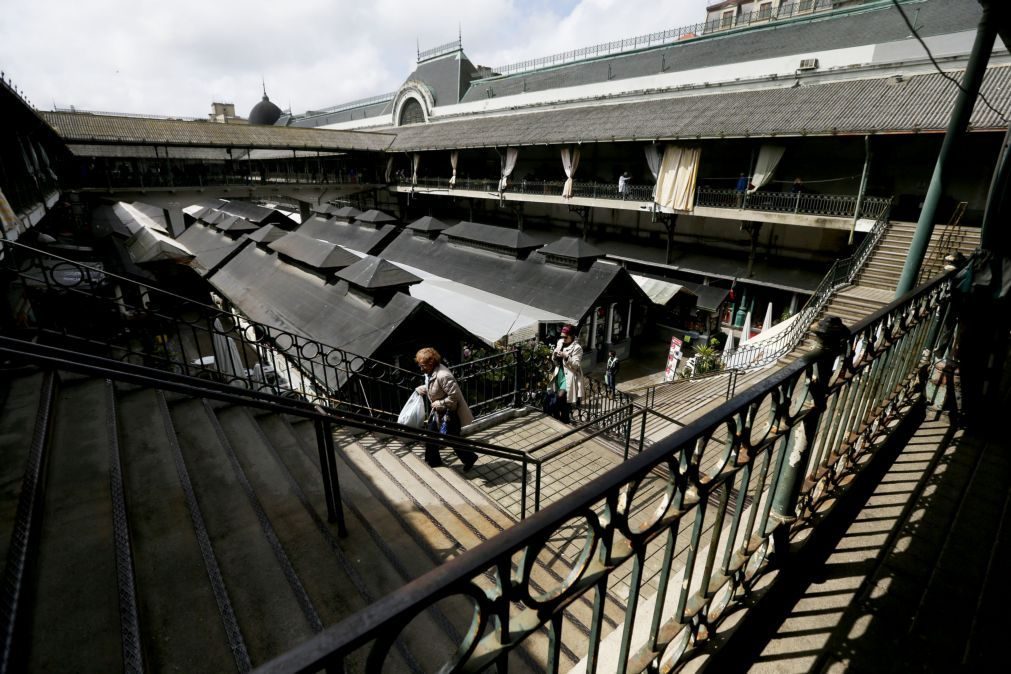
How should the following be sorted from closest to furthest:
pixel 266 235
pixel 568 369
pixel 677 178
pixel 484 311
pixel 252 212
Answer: pixel 568 369 < pixel 484 311 < pixel 266 235 < pixel 677 178 < pixel 252 212

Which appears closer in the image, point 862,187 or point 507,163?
point 862,187

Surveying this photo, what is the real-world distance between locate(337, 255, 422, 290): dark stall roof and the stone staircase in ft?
17.1

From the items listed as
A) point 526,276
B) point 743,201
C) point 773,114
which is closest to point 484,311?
point 526,276

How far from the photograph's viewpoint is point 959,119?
3.71 metres

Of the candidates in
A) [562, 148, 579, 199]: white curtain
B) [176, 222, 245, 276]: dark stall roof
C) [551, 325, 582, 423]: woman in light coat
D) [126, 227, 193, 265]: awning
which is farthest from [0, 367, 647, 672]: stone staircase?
[562, 148, 579, 199]: white curtain

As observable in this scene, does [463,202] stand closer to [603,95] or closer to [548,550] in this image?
[603,95]

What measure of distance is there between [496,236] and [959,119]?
13861mm

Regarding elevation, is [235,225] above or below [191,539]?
above

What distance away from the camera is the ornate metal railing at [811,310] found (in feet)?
39.3

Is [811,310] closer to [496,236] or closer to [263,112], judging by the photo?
[496,236]

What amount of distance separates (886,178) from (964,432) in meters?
15.2

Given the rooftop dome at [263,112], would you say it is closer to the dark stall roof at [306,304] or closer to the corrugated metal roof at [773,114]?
the corrugated metal roof at [773,114]

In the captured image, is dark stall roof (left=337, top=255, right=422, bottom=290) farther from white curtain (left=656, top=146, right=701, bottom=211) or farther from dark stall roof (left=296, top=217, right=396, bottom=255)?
white curtain (left=656, top=146, right=701, bottom=211)

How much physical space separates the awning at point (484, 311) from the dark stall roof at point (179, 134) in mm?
15387
